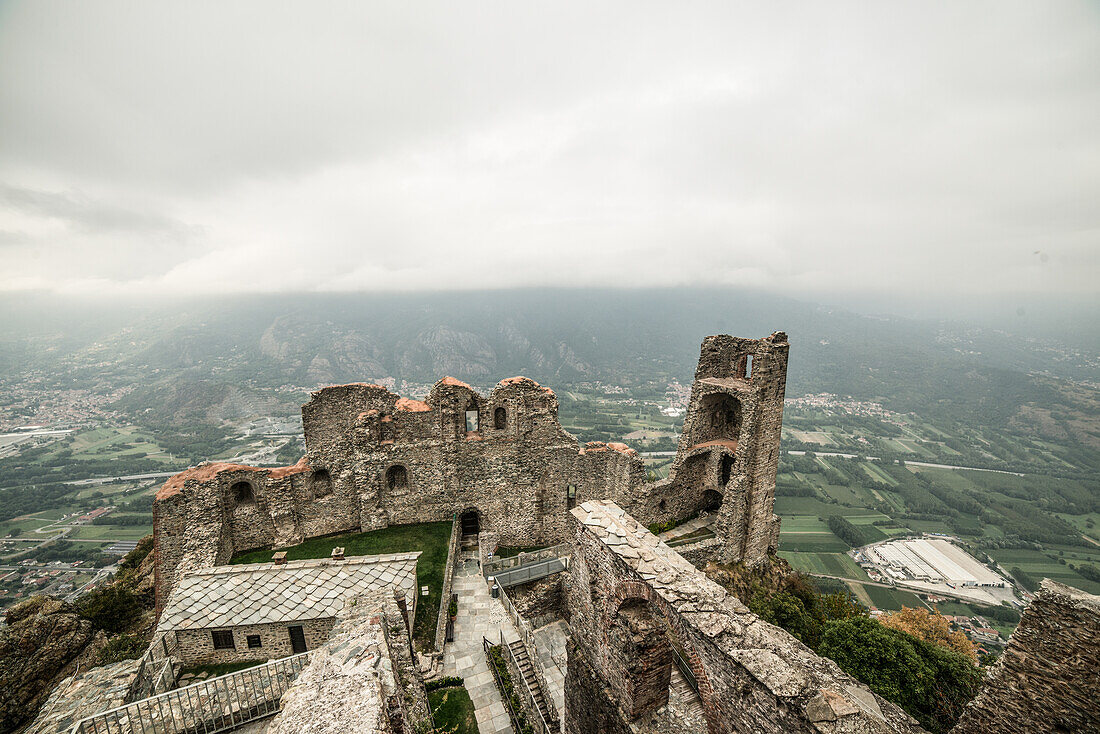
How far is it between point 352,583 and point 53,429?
491ft

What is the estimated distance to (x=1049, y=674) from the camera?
18.9 ft

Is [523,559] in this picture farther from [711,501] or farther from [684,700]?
[711,501]

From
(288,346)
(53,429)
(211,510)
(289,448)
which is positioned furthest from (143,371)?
(211,510)

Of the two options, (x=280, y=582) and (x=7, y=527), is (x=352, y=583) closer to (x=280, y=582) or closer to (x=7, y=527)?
(x=280, y=582)

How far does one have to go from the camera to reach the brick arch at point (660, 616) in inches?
257

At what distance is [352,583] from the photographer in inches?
444

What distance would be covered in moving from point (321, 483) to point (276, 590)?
5.89 metres

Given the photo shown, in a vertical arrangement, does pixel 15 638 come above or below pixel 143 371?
above

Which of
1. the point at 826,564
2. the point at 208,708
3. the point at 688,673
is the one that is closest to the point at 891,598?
the point at 826,564

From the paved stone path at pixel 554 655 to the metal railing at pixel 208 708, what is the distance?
759 centimetres

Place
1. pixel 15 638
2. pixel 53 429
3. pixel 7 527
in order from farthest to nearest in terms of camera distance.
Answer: pixel 53 429 → pixel 7 527 → pixel 15 638

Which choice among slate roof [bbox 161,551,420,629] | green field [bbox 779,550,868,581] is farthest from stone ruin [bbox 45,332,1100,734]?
green field [bbox 779,550,868,581]

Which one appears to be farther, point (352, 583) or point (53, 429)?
point (53, 429)

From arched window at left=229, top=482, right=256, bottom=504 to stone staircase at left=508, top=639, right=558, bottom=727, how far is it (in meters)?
11.2
